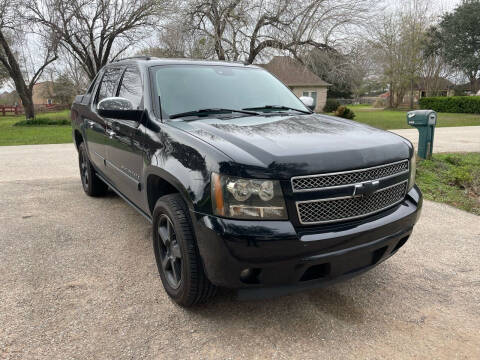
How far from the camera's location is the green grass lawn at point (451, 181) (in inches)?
209

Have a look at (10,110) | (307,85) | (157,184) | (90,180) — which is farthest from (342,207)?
(10,110)

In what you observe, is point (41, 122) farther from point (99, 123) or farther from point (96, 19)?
point (99, 123)

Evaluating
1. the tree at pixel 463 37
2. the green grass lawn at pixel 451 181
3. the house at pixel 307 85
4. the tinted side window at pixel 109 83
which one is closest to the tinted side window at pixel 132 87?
the tinted side window at pixel 109 83

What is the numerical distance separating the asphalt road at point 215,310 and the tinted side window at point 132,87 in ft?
4.63

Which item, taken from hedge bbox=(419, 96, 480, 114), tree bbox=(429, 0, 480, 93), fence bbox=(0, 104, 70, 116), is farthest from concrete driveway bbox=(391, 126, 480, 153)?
fence bbox=(0, 104, 70, 116)

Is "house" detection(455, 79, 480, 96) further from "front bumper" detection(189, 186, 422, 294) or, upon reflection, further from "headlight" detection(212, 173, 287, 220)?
"headlight" detection(212, 173, 287, 220)

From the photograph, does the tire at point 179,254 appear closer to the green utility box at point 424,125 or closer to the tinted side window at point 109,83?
the tinted side window at point 109,83

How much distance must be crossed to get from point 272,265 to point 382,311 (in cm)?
108

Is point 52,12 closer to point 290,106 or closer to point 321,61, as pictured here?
point 321,61

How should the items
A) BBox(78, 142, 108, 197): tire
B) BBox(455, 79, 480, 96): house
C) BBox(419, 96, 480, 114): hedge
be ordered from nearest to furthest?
1. BBox(78, 142, 108, 197): tire
2. BBox(419, 96, 480, 114): hedge
3. BBox(455, 79, 480, 96): house

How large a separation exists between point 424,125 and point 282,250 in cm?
617

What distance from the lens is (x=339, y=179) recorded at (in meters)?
2.24

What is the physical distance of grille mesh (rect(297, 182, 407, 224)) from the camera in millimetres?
2189

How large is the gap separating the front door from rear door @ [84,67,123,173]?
24 cm
